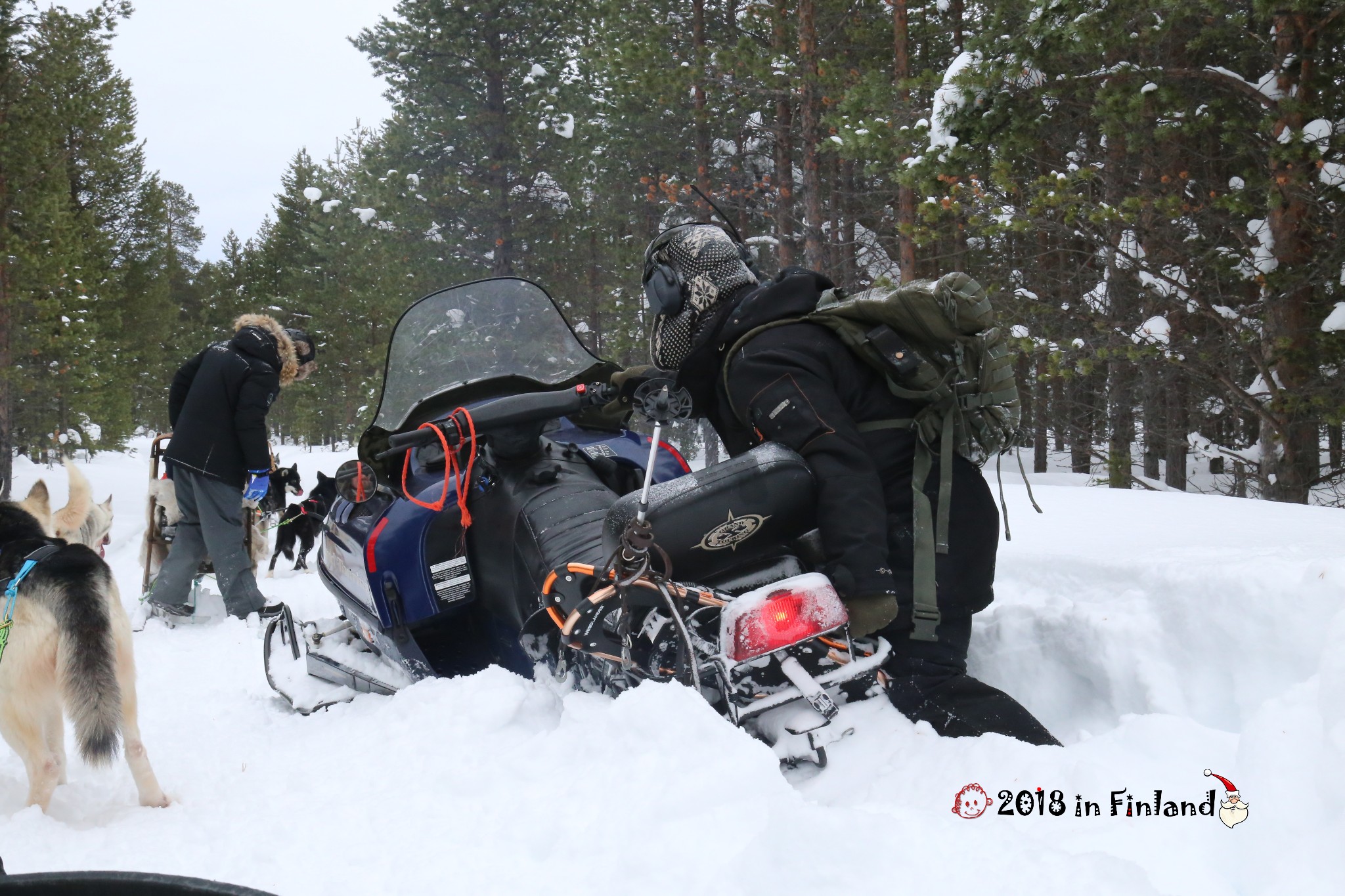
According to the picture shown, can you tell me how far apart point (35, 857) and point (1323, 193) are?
8976 mm

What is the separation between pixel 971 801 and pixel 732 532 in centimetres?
86

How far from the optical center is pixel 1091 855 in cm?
143

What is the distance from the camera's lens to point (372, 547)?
3.25m

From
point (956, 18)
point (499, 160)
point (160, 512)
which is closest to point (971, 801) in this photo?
point (160, 512)

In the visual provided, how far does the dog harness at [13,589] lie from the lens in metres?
2.64

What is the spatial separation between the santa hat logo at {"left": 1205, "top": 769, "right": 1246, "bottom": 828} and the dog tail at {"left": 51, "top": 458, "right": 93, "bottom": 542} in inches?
172

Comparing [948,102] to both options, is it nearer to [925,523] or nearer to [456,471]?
[925,523]

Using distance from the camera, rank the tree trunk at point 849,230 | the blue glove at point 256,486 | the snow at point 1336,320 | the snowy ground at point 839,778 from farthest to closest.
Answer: the tree trunk at point 849,230
the snow at point 1336,320
the blue glove at point 256,486
the snowy ground at point 839,778

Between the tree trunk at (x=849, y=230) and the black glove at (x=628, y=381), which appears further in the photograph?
the tree trunk at (x=849, y=230)

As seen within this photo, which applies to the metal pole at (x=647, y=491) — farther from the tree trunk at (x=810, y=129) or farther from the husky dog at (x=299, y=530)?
the tree trunk at (x=810, y=129)

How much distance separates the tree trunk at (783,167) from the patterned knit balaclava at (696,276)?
10.6 metres

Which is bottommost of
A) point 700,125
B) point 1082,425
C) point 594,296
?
point 1082,425

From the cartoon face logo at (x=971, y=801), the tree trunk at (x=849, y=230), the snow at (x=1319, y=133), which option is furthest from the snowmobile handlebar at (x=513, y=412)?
the tree trunk at (x=849, y=230)

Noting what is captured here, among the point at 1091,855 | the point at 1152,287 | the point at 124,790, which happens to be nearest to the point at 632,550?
the point at 1091,855
